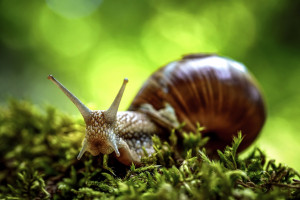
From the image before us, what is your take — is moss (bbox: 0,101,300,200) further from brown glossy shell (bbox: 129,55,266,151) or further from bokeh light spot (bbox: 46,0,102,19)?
bokeh light spot (bbox: 46,0,102,19)

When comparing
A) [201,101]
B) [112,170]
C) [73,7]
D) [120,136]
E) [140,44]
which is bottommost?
[112,170]

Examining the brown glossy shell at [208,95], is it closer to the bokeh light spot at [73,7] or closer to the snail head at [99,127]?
the snail head at [99,127]

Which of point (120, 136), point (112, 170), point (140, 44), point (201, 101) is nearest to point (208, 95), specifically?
point (201, 101)

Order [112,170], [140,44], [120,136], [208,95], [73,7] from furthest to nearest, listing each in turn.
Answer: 1. [73,7]
2. [140,44]
3. [208,95]
4. [120,136]
5. [112,170]

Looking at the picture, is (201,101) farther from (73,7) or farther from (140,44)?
(73,7)

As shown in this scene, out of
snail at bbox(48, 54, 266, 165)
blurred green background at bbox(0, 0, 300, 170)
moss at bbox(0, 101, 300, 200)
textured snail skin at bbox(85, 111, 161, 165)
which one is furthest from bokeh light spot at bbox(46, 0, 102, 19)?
textured snail skin at bbox(85, 111, 161, 165)

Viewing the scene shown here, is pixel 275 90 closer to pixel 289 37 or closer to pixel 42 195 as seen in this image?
pixel 289 37
